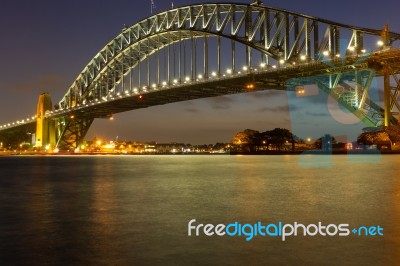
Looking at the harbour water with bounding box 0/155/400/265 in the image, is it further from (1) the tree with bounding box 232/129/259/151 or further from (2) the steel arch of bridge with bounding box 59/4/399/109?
(1) the tree with bounding box 232/129/259/151

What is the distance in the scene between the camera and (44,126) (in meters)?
105

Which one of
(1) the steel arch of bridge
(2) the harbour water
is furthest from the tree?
(2) the harbour water

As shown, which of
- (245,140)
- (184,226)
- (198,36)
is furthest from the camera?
(245,140)

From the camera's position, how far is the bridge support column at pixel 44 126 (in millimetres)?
102938

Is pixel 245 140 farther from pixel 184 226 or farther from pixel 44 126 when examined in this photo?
pixel 184 226

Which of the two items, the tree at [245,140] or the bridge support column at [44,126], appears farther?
the tree at [245,140]

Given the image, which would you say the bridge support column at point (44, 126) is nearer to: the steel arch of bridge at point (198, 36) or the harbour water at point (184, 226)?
the steel arch of bridge at point (198, 36)

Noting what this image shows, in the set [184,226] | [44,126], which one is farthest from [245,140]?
[184,226]

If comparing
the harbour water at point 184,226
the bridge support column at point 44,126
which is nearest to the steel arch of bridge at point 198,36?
the bridge support column at point 44,126

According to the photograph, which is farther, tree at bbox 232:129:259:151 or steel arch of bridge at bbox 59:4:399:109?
tree at bbox 232:129:259:151

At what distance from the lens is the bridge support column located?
10294 cm

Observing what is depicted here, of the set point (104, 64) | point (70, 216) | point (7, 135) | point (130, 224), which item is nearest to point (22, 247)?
point (130, 224)

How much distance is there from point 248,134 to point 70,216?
110332mm

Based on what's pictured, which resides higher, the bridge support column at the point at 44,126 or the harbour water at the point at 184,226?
the bridge support column at the point at 44,126
